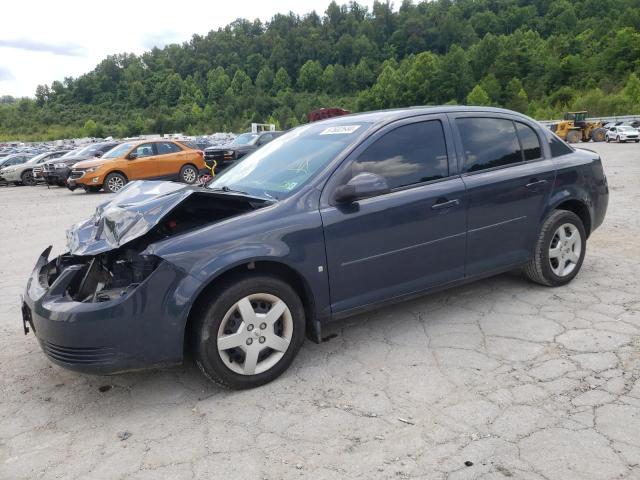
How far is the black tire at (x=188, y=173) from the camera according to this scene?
1642cm

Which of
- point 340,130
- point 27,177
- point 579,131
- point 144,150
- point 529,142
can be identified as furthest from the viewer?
point 579,131

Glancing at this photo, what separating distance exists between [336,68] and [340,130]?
427ft

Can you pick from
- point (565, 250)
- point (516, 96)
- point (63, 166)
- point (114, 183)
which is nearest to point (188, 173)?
point (114, 183)

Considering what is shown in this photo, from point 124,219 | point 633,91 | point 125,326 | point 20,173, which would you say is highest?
point 633,91

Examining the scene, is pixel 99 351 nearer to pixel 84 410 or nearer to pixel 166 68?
pixel 84 410

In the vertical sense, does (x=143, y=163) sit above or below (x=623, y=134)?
above

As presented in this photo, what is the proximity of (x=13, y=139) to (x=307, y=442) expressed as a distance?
12661 cm

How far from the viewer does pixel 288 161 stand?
384cm

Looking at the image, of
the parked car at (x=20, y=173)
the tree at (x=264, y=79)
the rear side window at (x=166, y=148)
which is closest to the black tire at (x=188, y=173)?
the rear side window at (x=166, y=148)

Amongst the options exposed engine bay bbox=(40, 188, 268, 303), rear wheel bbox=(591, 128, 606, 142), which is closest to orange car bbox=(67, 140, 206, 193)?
exposed engine bay bbox=(40, 188, 268, 303)

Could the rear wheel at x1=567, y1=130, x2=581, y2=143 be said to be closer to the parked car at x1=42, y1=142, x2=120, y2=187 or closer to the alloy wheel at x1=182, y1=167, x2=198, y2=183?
the alloy wheel at x1=182, y1=167, x2=198, y2=183

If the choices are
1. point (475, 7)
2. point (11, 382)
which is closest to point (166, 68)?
point (475, 7)

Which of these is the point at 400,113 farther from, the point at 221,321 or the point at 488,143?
the point at 221,321

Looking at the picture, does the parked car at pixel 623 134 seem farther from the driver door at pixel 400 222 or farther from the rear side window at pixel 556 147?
the driver door at pixel 400 222
